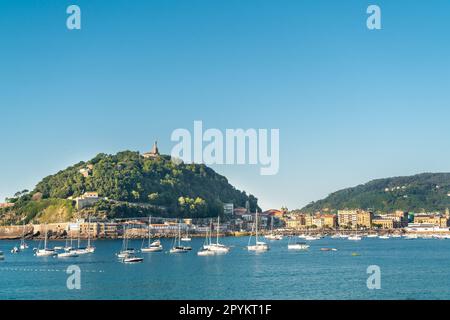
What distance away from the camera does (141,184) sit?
130125 mm

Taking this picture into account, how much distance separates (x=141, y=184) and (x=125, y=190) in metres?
6.52

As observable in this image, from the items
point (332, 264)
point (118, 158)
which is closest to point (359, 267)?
point (332, 264)

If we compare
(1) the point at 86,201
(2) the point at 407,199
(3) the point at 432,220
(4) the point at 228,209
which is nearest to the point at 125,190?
(1) the point at 86,201

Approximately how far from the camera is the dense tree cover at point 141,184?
124 m

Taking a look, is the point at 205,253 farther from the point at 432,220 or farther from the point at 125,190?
the point at 432,220

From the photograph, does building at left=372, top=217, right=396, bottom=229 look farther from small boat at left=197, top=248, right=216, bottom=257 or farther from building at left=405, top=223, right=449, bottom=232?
small boat at left=197, top=248, right=216, bottom=257

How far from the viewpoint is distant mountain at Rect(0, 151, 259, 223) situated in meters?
119

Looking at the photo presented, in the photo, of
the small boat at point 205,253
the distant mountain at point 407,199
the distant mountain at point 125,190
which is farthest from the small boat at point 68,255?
the distant mountain at point 407,199

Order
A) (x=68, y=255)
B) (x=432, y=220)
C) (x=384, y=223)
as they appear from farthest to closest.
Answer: (x=432, y=220) < (x=384, y=223) < (x=68, y=255)

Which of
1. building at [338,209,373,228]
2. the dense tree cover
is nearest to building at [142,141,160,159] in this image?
the dense tree cover

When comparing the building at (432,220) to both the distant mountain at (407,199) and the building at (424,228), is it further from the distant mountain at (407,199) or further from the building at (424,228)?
the distant mountain at (407,199)

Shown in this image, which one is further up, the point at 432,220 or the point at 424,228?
the point at 432,220

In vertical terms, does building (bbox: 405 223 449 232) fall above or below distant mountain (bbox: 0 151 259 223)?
below
